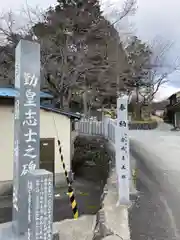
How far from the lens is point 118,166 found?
7570 mm

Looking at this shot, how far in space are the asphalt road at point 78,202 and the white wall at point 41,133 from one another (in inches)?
37.5

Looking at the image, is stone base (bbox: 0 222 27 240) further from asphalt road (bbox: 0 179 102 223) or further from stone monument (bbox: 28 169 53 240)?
asphalt road (bbox: 0 179 102 223)

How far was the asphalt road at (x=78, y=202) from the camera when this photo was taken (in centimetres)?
767

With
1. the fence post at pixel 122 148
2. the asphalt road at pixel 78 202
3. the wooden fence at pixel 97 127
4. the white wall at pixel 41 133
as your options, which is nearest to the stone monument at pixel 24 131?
the asphalt road at pixel 78 202

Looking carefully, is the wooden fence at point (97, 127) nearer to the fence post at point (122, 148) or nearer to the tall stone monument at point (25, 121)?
the fence post at point (122, 148)

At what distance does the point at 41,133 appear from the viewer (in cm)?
1050

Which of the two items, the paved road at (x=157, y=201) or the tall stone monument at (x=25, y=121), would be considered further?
the paved road at (x=157, y=201)

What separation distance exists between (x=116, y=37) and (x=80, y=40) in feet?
15.6

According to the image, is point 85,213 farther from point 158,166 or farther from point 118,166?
point 158,166

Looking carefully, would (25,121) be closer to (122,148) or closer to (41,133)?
(122,148)

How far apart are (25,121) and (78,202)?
173 inches

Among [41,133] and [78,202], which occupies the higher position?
[41,133]

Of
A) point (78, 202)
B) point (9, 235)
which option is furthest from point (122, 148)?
point (9, 235)

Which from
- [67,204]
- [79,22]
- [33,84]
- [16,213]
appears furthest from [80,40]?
[16,213]
